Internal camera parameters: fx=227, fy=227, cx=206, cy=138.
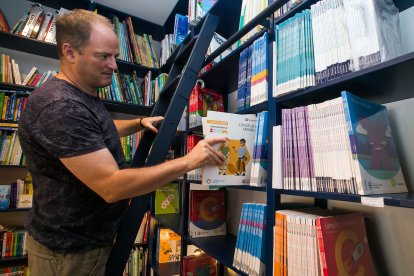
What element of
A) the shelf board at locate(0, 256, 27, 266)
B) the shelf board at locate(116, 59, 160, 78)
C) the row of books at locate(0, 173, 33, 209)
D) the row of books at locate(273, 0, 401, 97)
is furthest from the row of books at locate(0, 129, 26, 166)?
the row of books at locate(273, 0, 401, 97)

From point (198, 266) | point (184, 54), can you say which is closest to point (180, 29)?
point (184, 54)

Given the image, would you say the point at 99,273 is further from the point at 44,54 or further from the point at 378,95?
the point at 44,54

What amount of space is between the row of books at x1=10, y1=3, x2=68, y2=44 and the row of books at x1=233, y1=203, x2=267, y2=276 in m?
2.22

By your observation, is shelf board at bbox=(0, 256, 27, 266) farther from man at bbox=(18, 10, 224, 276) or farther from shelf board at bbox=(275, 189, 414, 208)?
shelf board at bbox=(275, 189, 414, 208)

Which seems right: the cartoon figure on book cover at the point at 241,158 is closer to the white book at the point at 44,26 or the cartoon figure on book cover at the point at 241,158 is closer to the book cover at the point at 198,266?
the book cover at the point at 198,266

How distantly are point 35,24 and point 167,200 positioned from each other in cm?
192

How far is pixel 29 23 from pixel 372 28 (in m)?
2.48

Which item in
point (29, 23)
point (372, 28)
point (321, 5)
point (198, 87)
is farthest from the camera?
point (29, 23)

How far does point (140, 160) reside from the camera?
127 cm

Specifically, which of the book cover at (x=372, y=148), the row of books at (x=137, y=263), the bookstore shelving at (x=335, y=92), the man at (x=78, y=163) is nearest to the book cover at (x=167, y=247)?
the row of books at (x=137, y=263)

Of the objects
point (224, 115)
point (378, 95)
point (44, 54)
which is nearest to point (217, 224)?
point (224, 115)

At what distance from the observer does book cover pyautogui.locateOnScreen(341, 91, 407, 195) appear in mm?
619

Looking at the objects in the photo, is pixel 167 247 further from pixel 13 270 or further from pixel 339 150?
pixel 339 150

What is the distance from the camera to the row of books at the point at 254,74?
3.25ft
